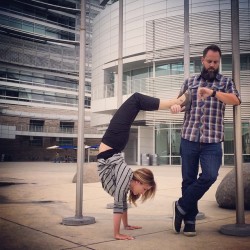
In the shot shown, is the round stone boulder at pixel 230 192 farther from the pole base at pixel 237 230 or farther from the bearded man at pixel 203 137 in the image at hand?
the bearded man at pixel 203 137

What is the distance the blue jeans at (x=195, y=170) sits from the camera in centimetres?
324

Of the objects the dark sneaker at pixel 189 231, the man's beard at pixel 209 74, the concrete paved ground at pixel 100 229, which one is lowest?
the concrete paved ground at pixel 100 229

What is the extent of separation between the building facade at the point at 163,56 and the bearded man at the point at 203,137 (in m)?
17.8

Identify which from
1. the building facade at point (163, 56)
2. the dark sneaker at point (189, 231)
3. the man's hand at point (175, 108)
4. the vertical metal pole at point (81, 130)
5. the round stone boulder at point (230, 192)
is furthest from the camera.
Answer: the building facade at point (163, 56)

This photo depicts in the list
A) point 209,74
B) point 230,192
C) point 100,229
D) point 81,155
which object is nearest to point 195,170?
point 209,74

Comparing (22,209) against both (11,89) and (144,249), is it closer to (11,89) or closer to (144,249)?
(144,249)

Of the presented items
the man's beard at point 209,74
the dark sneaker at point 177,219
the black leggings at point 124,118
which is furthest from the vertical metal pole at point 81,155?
the man's beard at point 209,74

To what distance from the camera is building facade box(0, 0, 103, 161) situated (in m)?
40.9

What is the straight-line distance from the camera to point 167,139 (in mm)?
25422

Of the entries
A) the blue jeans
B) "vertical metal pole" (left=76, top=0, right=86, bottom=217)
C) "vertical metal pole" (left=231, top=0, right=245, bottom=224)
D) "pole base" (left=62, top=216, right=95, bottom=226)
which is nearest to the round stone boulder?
"vertical metal pole" (left=231, top=0, right=245, bottom=224)

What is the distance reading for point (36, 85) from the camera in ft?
143

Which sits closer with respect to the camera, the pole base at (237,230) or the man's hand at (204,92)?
the man's hand at (204,92)

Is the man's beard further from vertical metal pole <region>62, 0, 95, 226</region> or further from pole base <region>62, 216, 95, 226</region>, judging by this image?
pole base <region>62, 216, 95, 226</region>

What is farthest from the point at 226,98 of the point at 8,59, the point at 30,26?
the point at 30,26
